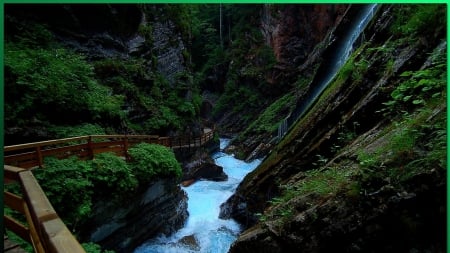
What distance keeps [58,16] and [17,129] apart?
5808mm

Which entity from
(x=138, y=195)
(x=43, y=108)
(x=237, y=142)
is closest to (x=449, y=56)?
(x=138, y=195)

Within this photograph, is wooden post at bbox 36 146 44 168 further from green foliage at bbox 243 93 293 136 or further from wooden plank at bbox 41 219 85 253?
green foliage at bbox 243 93 293 136

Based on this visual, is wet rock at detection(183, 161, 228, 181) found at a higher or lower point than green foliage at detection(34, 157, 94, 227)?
lower

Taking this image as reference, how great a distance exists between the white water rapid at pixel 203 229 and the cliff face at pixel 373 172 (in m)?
3.33

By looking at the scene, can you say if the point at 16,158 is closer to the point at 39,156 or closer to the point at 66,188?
the point at 39,156

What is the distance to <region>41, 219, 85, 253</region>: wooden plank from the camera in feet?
3.74

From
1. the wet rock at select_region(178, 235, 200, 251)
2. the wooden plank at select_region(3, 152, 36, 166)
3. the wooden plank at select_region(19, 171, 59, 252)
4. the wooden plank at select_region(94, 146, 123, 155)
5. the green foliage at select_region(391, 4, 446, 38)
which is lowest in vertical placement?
the wet rock at select_region(178, 235, 200, 251)

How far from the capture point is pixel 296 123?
8.63m

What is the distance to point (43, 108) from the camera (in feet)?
25.0

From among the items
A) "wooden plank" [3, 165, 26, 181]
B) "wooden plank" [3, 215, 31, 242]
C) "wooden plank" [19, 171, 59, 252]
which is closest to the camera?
"wooden plank" [19, 171, 59, 252]

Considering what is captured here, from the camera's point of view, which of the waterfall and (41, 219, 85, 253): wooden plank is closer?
(41, 219, 85, 253): wooden plank

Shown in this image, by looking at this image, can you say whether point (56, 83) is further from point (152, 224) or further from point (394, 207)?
point (394, 207)

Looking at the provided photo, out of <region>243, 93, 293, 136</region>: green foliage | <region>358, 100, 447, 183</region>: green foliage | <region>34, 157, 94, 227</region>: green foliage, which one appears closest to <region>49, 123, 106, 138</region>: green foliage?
<region>34, 157, 94, 227</region>: green foliage

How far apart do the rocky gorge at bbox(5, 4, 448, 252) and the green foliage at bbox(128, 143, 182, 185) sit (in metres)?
0.41
